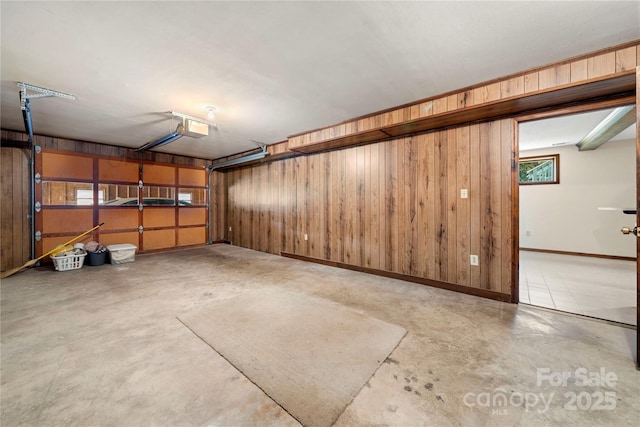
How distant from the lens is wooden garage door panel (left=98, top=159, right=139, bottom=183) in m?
4.82

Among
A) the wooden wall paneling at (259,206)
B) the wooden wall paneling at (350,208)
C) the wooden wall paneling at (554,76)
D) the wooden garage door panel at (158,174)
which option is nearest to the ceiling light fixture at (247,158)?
the wooden wall paneling at (259,206)

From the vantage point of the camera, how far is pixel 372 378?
1.48m

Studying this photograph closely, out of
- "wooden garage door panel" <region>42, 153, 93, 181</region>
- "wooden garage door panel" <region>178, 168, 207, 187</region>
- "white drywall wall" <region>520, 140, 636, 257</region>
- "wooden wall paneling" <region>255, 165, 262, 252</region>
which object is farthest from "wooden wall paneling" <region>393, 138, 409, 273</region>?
"wooden garage door panel" <region>42, 153, 93, 181</region>

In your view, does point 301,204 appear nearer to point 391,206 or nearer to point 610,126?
point 391,206

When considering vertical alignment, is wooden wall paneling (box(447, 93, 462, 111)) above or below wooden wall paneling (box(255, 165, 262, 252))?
above

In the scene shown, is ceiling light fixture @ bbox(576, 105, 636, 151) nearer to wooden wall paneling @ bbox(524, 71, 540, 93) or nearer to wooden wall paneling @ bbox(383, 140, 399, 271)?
wooden wall paneling @ bbox(524, 71, 540, 93)

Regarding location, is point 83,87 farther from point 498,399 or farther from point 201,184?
point 498,399

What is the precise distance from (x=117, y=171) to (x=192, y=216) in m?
1.81

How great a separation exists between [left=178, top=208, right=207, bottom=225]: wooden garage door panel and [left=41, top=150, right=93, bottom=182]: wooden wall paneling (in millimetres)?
1837

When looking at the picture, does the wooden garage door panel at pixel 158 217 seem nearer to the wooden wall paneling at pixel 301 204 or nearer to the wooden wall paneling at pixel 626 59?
the wooden wall paneling at pixel 301 204

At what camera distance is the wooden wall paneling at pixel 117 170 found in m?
4.82

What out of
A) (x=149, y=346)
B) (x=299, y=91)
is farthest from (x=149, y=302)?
(x=299, y=91)

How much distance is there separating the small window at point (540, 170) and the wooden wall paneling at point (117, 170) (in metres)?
8.92

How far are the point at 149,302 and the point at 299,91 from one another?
2882 millimetres
